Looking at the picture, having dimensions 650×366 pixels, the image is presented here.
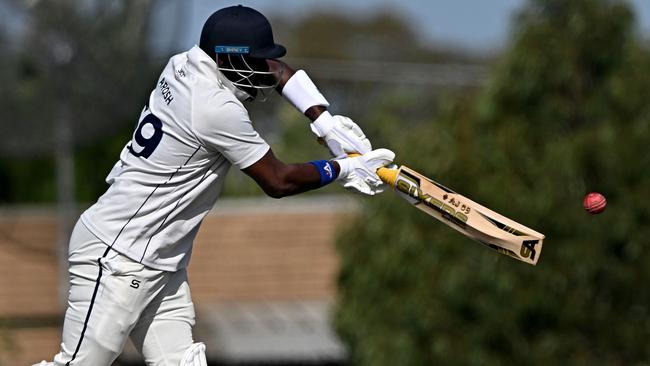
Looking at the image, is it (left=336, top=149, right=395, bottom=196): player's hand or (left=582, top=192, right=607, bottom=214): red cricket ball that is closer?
(left=336, top=149, right=395, bottom=196): player's hand

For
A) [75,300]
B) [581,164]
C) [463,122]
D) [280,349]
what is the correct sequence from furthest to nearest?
[280,349] → [463,122] → [581,164] → [75,300]

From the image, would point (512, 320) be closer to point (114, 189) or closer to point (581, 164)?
point (581, 164)

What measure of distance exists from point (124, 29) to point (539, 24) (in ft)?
13.4

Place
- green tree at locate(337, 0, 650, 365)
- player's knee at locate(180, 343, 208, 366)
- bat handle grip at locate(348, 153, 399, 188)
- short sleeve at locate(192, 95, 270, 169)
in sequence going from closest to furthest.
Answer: short sleeve at locate(192, 95, 270, 169) → player's knee at locate(180, 343, 208, 366) → bat handle grip at locate(348, 153, 399, 188) → green tree at locate(337, 0, 650, 365)

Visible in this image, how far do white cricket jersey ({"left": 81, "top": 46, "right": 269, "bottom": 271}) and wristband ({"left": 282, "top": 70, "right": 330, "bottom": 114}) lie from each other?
20.4 inches

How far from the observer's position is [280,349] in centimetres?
2138

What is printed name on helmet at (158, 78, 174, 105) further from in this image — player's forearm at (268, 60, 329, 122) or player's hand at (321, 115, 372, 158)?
player's hand at (321, 115, 372, 158)

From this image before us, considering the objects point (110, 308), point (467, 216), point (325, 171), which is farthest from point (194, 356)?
point (467, 216)

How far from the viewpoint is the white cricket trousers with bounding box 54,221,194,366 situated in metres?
5.96

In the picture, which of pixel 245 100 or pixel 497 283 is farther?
pixel 497 283

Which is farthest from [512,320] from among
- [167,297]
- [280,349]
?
[280,349]

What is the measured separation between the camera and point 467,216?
20.7 feet

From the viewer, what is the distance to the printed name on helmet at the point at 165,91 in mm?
5969

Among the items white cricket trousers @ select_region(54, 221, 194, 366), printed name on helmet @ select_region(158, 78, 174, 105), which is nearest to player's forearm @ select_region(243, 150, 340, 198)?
printed name on helmet @ select_region(158, 78, 174, 105)
